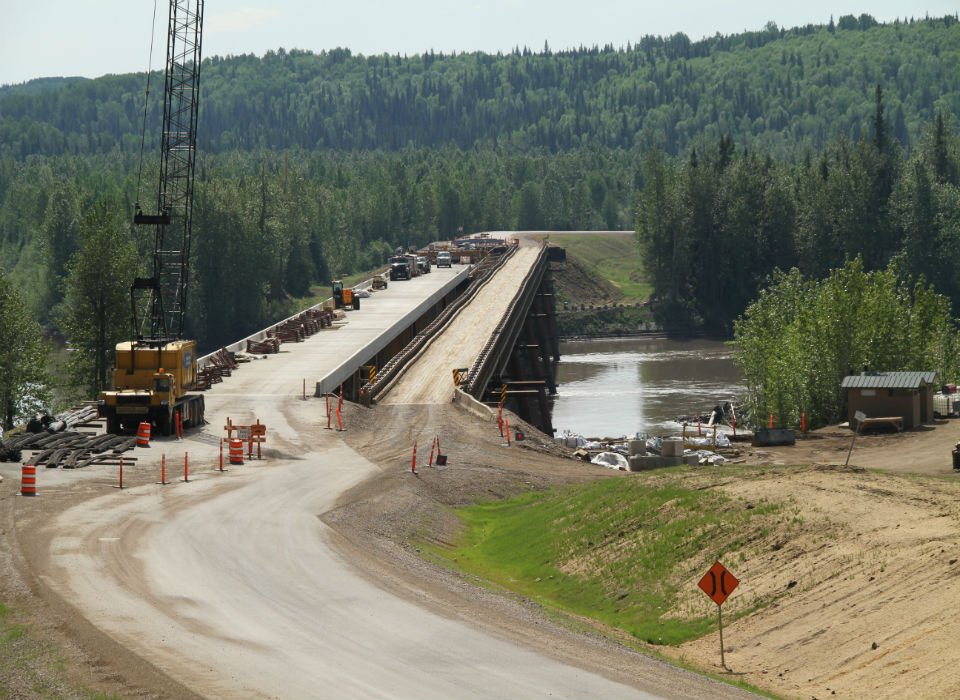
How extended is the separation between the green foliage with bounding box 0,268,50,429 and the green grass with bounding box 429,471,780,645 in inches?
1934

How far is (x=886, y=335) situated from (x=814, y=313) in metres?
6.71

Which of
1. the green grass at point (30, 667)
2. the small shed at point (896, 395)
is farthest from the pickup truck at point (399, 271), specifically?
the green grass at point (30, 667)

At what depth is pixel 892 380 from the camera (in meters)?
63.3

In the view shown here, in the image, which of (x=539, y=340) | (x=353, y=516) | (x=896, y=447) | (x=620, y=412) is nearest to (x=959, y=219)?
(x=539, y=340)

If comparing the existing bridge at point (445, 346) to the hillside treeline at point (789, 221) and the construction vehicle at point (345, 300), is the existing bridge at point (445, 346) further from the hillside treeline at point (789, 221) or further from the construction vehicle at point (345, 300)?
the hillside treeline at point (789, 221)

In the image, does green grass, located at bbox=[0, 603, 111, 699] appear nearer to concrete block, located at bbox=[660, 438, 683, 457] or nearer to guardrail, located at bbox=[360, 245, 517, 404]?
concrete block, located at bbox=[660, 438, 683, 457]

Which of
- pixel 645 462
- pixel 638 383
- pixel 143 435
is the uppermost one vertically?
pixel 143 435

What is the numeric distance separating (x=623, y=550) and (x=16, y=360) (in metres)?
58.7

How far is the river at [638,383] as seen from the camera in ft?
315

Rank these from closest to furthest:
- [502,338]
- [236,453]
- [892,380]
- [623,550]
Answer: [623,550] → [236,453] → [892,380] → [502,338]

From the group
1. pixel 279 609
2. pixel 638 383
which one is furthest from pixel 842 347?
pixel 279 609

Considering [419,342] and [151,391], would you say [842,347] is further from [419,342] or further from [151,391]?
[151,391]

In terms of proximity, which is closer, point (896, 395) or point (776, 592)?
point (776, 592)

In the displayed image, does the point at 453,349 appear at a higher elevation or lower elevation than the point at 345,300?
lower
